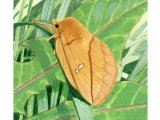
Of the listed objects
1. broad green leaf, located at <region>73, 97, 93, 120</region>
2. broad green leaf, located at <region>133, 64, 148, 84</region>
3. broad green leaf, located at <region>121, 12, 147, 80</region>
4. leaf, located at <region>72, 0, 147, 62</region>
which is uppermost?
leaf, located at <region>72, 0, 147, 62</region>

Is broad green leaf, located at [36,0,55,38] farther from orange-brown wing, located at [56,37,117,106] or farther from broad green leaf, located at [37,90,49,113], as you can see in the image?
broad green leaf, located at [37,90,49,113]

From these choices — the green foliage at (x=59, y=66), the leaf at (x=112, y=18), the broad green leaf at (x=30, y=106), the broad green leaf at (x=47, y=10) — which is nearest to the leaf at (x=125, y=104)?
the green foliage at (x=59, y=66)

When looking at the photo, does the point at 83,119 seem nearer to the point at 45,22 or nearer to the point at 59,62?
the point at 59,62

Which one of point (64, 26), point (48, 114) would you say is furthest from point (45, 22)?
point (48, 114)

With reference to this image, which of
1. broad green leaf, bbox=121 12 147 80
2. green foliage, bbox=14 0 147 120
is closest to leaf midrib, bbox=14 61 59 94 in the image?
green foliage, bbox=14 0 147 120

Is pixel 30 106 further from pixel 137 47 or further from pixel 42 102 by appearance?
pixel 137 47
